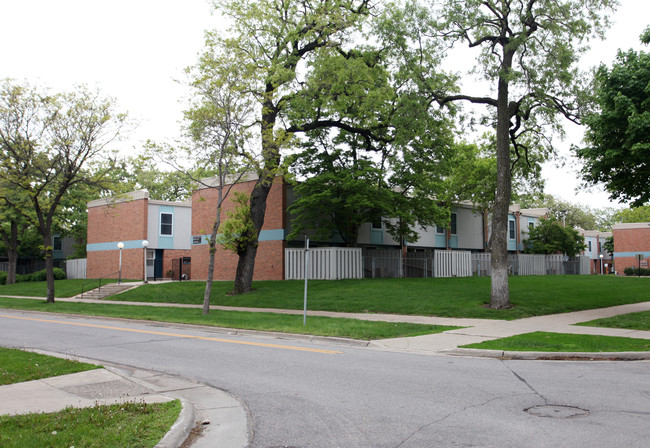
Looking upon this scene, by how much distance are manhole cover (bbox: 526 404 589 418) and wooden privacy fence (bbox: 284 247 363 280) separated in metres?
24.5

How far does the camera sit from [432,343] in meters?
12.4

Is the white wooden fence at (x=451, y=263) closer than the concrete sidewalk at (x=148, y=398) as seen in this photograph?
No

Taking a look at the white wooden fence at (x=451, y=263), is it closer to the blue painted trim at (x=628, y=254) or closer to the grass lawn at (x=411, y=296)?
the grass lawn at (x=411, y=296)

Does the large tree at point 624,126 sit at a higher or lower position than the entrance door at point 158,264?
higher

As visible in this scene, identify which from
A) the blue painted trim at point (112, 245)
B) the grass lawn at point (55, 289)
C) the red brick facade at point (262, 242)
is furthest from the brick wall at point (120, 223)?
the red brick facade at point (262, 242)

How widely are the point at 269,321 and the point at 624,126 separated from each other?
41.2ft

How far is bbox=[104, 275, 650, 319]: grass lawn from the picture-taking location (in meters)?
19.3

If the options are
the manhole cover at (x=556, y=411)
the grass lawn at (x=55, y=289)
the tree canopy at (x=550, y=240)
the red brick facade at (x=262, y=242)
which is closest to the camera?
the manhole cover at (x=556, y=411)

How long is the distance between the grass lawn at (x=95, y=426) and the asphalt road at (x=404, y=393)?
3.41 ft

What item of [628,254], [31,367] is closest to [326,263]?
[31,367]

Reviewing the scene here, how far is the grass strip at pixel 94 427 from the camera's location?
4984 mm

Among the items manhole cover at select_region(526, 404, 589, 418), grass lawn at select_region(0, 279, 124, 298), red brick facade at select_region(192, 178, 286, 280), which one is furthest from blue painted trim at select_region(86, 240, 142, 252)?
manhole cover at select_region(526, 404, 589, 418)

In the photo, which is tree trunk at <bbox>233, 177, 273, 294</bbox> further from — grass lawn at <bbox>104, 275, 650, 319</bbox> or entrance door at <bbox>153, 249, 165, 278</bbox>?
entrance door at <bbox>153, 249, 165, 278</bbox>

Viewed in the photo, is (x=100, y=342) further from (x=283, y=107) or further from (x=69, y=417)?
(x=283, y=107)
